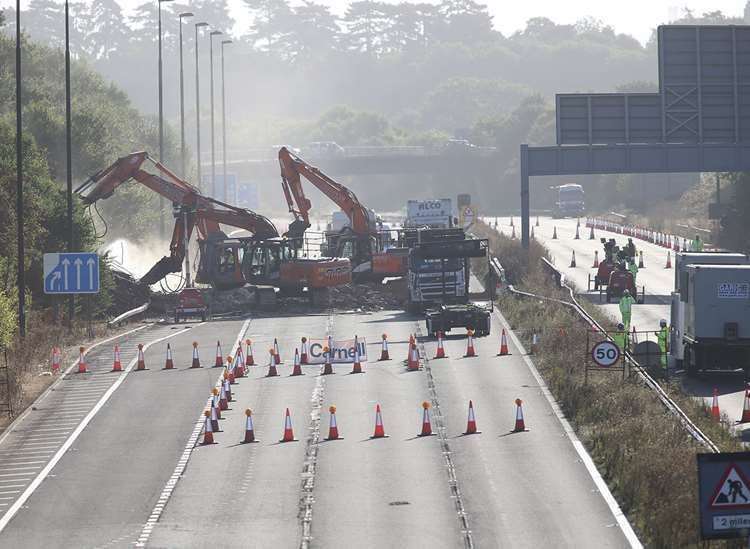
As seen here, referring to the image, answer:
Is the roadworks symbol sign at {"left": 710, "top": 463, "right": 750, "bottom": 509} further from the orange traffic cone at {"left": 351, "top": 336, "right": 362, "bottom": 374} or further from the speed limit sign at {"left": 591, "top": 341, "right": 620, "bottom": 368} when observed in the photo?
the orange traffic cone at {"left": 351, "top": 336, "right": 362, "bottom": 374}

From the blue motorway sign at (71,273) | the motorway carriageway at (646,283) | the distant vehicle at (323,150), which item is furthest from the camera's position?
the distant vehicle at (323,150)

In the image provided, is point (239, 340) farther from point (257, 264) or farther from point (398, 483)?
point (398, 483)

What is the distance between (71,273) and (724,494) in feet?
113

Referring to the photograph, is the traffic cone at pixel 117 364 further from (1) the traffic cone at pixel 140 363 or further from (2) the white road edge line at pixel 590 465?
(2) the white road edge line at pixel 590 465

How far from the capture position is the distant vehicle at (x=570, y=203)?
500 feet

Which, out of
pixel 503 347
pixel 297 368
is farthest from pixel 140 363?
pixel 503 347

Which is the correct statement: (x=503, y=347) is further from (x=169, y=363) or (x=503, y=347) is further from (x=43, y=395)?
(x=43, y=395)

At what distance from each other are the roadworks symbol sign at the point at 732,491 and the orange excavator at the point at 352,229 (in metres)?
50.7

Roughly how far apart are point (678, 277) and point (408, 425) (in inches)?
454

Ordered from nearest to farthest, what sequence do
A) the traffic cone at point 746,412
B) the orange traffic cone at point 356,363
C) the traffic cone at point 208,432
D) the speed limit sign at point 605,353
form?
1. the traffic cone at point 208,432
2. the traffic cone at point 746,412
3. the speed limit sign at point 605,353
4. the orange traffic cone at point 356,363

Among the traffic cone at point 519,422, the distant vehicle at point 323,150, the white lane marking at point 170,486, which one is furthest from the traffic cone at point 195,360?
the distant vehicle at point 323,150

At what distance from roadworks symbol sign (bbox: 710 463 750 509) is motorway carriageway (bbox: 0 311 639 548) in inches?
267

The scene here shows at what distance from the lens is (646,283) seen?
7338 centimetres

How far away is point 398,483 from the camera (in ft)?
92.8
